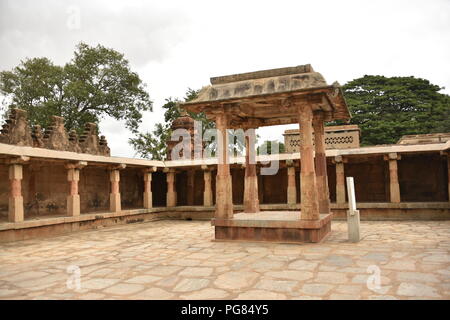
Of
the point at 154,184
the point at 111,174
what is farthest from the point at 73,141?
the point at 154,184

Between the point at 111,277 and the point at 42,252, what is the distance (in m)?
3.42

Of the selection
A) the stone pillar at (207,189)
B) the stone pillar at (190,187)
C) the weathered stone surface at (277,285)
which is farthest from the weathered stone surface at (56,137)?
the weathered stone surface at (277,285)

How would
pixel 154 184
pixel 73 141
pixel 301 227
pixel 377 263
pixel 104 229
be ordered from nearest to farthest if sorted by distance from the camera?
pixel 377 263 < pixel 301 227 < pixel 104 229 < pixel 73 141 < pixel 154 184

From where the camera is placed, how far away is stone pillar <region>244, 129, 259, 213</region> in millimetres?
10469

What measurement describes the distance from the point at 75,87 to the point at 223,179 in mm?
17850

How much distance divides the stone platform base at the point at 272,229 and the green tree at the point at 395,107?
22.1 m

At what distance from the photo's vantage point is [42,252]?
25.5ft

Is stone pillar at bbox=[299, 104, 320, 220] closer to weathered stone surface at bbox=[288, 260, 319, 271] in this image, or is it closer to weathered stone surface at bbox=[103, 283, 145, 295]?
weathered stone surface at bbox=[288, 260, 319, 271]

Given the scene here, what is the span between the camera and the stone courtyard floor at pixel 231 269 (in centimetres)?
438

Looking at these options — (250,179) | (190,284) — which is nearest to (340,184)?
(250,179)

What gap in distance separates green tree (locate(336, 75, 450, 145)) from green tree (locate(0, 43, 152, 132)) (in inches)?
732

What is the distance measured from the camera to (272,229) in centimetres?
806
